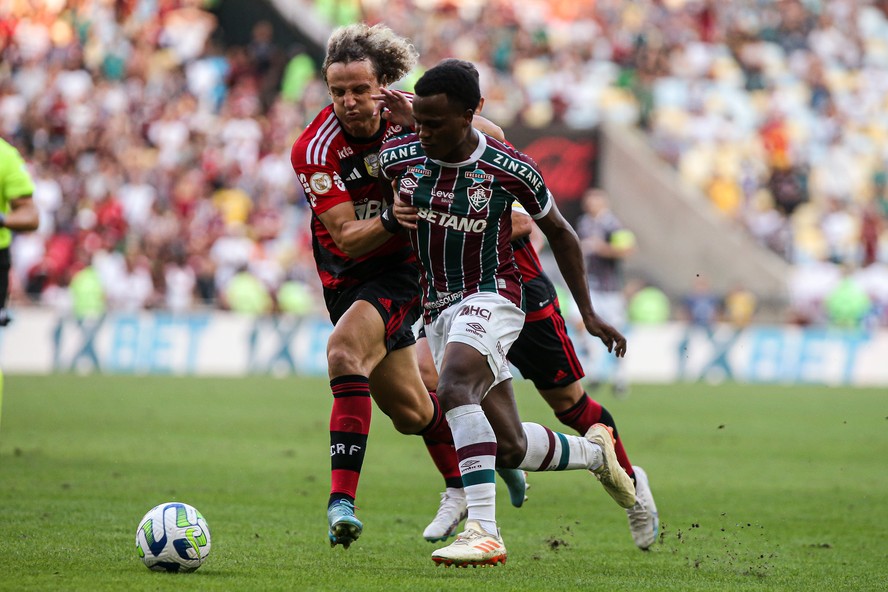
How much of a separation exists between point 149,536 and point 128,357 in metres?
16.3

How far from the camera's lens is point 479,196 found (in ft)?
19.8

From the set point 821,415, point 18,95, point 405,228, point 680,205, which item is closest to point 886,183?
point 680,205

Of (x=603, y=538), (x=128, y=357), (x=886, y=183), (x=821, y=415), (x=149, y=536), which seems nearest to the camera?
(x=149, y=536)

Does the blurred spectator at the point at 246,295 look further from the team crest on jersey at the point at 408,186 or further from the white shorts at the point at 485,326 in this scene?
the team crest on jersey at the point at 408,186

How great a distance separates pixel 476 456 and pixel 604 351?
51.1 ft

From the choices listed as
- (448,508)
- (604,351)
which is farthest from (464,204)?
(604,351)

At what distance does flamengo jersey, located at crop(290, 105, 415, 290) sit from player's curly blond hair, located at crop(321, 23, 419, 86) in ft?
0.85

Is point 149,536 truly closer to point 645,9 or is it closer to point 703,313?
point 703,313

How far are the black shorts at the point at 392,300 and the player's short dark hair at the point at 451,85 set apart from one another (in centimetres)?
123

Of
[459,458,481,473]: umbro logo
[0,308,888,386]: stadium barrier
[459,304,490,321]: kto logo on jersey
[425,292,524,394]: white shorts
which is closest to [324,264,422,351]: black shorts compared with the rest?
[425,292,524,394]: white shorts

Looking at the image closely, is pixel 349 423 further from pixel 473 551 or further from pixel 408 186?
pixel 408 186

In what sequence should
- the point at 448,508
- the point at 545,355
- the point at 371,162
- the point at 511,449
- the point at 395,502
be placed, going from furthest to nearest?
1. the point at 395,502
2. the point at 545,355
3. the point at 448,508
4. the point at 371,162
5. the point at 511,449

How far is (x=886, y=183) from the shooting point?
25984 millimetres

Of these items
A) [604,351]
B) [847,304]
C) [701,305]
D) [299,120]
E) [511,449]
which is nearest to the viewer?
[511,449]
